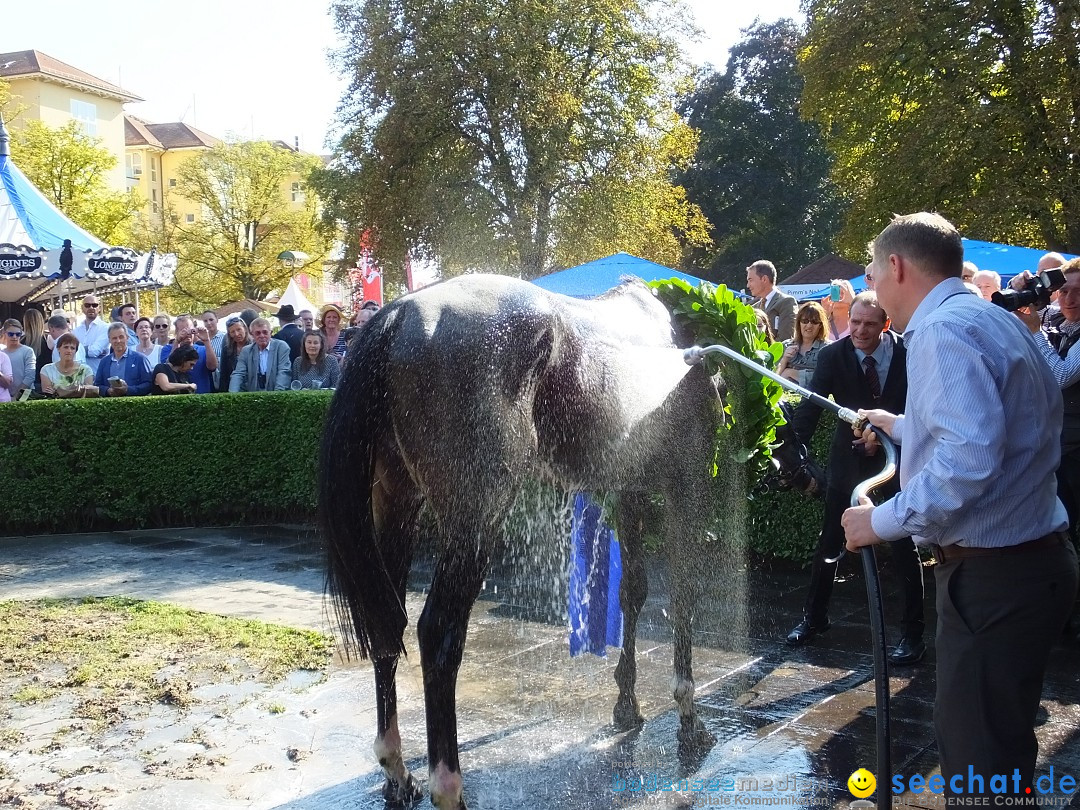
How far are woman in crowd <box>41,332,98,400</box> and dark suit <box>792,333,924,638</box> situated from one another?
300 inches

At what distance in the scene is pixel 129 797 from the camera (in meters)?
3.49

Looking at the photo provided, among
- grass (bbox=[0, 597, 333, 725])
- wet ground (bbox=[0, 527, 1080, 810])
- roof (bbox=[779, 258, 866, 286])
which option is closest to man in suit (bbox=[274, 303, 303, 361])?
grass (bbox=[0, 597, 333, 725])

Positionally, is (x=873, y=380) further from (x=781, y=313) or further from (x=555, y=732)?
(x=781, y=313)

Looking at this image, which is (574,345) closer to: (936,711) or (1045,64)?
(936,711)

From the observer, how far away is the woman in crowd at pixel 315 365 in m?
9.80

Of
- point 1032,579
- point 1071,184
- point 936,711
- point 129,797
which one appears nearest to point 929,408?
point 1032,579

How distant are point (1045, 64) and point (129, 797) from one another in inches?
891

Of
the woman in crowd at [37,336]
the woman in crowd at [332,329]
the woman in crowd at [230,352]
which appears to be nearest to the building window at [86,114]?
the woman in crowd at [37,336]

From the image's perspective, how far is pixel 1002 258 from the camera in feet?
38.3

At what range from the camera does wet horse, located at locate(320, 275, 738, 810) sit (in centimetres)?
328

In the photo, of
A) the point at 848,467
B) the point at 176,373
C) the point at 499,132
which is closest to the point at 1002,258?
the point at 848,467

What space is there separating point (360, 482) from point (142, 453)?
6570mm

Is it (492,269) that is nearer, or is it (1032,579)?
(1032,579)

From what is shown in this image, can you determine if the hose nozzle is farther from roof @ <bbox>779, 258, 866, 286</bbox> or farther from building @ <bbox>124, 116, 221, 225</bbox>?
building @ <bbox>124, 116, 221, 225</bbox>
